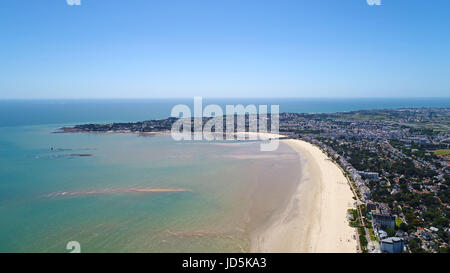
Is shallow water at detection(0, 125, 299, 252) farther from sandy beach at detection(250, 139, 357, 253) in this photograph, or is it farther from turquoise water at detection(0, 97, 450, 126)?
turquoise water at detection(0, 97, 450, 126)

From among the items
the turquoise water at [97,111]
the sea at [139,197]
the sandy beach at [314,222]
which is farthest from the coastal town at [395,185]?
the turquoise water at [97,111]

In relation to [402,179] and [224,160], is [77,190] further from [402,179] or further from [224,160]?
[402,179]

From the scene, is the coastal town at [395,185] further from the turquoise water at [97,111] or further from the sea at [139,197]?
the turquoise water at [97,111]

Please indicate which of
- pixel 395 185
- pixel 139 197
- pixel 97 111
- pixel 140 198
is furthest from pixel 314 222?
pixel 97 111

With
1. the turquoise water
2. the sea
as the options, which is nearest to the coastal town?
the sea

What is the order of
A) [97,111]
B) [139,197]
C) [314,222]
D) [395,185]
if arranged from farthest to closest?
1. [97,111]
2. [395,185]
3. [139,197]
4. [314,222]

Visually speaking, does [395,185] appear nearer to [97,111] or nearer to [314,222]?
[314,222]

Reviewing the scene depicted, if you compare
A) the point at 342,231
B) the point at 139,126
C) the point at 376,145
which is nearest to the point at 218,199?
the point at 342,231
